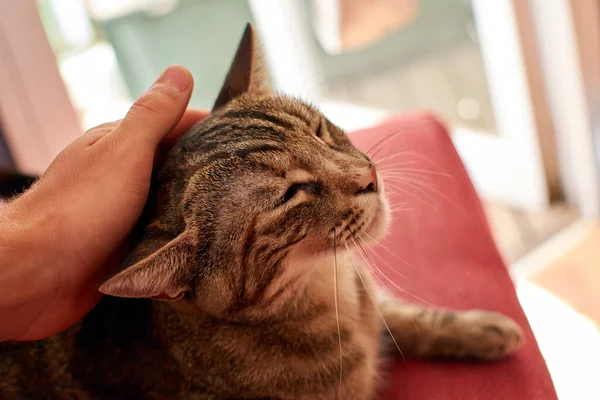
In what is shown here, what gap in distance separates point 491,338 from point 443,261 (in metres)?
0.24

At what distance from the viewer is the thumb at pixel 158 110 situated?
102 cm

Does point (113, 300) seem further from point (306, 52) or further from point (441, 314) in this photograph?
point (306, 52)

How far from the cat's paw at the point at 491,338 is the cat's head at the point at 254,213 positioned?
32cm

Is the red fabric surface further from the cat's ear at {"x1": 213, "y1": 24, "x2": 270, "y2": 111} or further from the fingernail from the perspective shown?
the fingernail

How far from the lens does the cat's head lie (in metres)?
0.89

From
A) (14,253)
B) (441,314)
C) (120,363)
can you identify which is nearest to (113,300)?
(120,363)

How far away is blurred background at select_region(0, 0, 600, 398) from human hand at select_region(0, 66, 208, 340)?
0.77 m

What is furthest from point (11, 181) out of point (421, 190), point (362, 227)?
point (421, 190)

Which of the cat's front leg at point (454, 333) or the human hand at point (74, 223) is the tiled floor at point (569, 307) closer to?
the cat's front leg at point (454, 333)

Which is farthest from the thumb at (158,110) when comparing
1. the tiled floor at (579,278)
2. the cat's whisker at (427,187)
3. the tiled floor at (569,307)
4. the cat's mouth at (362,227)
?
the tiled floor at (579,278)

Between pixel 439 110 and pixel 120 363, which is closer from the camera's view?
pixel 120 363

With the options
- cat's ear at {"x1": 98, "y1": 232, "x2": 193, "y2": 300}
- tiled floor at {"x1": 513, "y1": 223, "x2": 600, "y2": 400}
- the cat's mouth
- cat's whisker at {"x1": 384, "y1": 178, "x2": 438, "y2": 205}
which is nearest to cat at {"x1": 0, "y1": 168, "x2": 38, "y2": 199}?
cat's ear at {"x1": 98, "y1": 232, "x2": 193, "y2": 300}

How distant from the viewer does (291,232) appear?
91 centimetres

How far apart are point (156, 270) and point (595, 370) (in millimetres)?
1542
